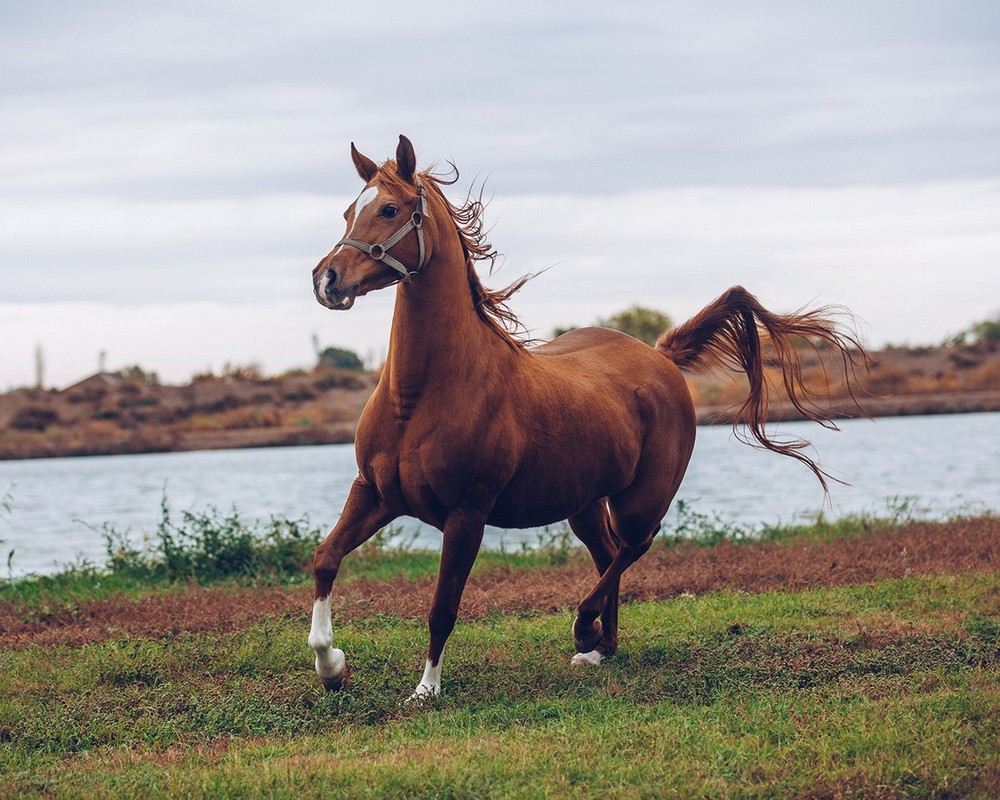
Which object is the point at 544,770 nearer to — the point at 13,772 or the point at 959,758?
the point at 959,758

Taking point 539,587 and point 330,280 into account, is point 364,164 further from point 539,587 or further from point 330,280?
point 539,587

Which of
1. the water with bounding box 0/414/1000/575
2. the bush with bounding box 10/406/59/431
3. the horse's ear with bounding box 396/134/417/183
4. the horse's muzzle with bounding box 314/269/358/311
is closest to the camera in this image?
the horse's muzzle with bounding box 314/269/358/311

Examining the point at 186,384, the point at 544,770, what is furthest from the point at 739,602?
the point at 186,384

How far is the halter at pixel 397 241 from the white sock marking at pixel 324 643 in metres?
1.81

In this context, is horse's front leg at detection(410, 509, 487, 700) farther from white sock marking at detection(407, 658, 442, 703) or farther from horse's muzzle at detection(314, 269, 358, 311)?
horse's muzzle at detection(314, 269, 358, 311)

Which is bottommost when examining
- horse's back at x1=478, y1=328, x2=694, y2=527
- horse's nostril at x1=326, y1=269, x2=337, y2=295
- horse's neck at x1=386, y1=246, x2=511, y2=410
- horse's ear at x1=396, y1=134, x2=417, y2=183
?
horse's back at x1=478, y1=328, x2=694, y2=527

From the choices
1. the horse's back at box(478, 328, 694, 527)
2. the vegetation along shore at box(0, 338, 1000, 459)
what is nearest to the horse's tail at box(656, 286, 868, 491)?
the horse's back at box(478, 328, 694, 527)

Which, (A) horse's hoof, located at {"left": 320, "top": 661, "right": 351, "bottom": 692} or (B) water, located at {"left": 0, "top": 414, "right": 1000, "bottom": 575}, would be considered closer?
(A) horse's hoof, located at {"left": 320, "top": 661, "right": 351, "bottom": 692}

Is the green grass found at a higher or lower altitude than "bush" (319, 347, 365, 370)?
lower

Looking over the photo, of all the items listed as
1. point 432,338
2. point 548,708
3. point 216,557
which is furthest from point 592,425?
point 216,557

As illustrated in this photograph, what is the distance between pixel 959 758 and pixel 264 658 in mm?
4033

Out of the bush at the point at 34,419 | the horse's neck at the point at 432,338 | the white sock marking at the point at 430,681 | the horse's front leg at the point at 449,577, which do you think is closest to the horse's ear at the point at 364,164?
the horse's neck at the point at 432,338

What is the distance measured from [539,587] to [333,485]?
49.7ft

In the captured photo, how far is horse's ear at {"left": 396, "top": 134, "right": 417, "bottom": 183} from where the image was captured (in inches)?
220
